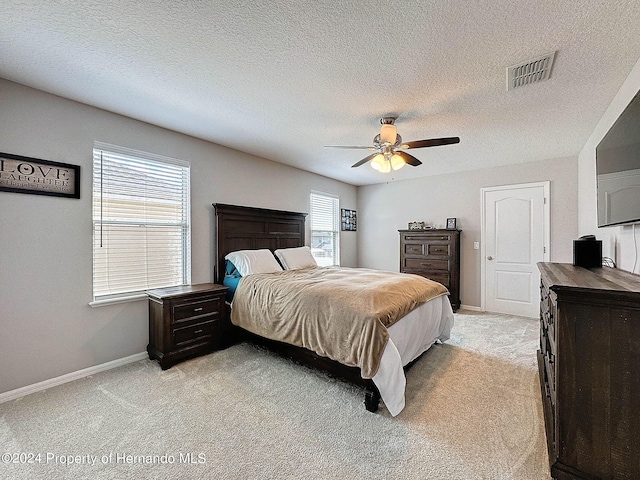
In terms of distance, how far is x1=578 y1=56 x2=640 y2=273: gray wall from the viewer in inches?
79.8

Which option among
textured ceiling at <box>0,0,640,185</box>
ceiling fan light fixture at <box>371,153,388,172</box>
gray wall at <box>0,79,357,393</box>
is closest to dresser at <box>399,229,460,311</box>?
textured ceiling at <box>0,0,640,185</box>

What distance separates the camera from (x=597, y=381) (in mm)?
1339

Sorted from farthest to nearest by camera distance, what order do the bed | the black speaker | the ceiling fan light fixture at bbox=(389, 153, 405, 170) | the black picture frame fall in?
the black picture frame, the ceiling fan light fixture at bbox=(389, 153, 405, 170), the black speaker, the bed

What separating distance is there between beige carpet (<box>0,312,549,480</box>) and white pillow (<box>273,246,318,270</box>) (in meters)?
1.58

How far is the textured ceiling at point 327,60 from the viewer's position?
1551 millimetres

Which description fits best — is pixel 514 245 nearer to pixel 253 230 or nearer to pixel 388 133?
pixel 388 133

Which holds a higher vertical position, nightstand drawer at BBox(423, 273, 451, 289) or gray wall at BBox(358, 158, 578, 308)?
gray wall at BBox(358, 158, 578, 308)

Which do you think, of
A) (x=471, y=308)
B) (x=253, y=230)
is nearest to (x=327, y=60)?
(x=253, y=230)

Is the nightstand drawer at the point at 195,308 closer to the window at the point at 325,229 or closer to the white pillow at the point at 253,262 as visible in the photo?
the white pillow at the point at 253,262

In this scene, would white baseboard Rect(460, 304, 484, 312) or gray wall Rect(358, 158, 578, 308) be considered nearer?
gray wall Rect(358, 158, 578, 308)

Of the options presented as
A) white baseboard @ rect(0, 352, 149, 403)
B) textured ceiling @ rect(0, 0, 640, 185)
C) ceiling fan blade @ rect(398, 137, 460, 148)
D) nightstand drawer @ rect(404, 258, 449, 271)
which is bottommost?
white baseboard @ rect(0, 352, 149, 403)

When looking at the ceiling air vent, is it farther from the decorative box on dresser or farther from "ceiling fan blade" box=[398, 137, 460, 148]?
the decorative box on dresser

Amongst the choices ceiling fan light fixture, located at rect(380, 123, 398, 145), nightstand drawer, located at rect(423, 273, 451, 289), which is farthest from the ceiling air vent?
nightstand drawer, located at rect(423, 273, 451, 289)

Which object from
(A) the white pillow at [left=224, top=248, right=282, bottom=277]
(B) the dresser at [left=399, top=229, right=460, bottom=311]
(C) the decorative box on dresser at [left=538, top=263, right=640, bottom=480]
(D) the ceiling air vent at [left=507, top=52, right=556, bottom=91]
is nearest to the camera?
(C) the decorative box on dresser at [left=538, top=263, right=640, bottom=480]
